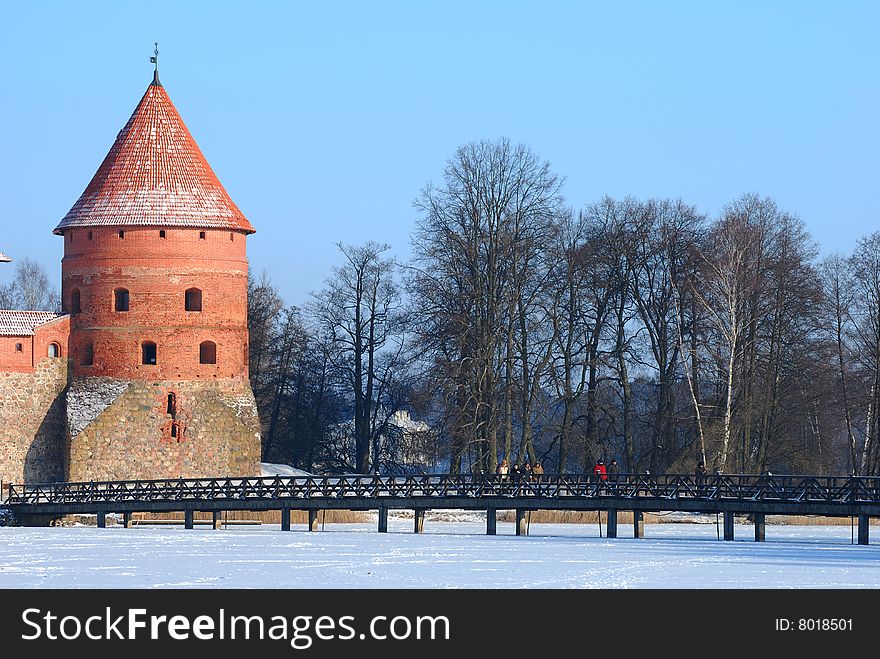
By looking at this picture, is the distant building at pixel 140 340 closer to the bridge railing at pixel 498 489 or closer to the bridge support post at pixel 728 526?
the bridge railing at pixel 498 489

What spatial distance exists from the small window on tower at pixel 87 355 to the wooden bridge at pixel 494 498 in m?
5.56

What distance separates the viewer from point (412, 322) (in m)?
46.6

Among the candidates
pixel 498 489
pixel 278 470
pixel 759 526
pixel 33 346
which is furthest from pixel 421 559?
pixel 278 470

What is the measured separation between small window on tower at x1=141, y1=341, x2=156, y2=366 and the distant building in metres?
0.03

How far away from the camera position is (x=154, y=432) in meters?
45.8

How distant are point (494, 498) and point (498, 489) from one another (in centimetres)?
64

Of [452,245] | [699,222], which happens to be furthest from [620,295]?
[452,245]

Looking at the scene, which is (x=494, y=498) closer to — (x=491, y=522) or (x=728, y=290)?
(x=491, y=522)

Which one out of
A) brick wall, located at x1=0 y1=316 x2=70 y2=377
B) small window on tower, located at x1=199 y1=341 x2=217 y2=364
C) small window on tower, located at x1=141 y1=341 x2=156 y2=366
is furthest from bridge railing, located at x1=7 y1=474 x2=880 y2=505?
small window on tower, located at x1=199 y1=341 x2=217 y2=364
